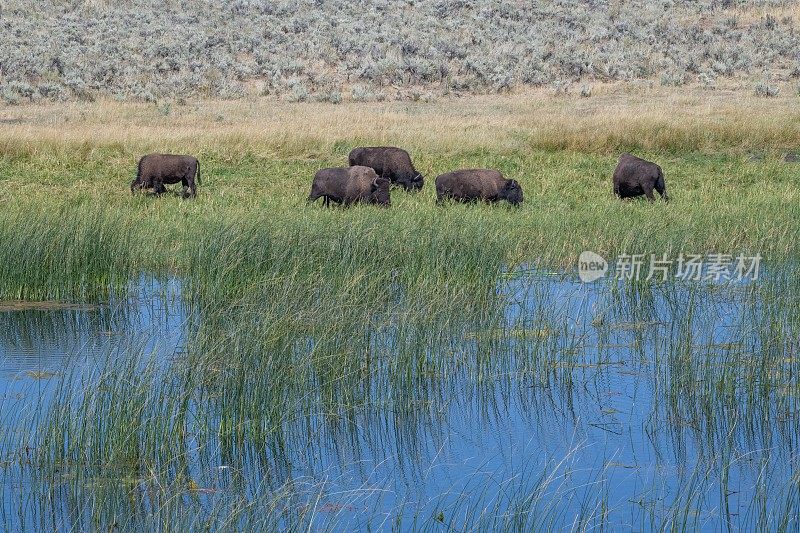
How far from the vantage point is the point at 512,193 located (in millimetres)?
16812

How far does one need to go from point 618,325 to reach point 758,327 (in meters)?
1.59

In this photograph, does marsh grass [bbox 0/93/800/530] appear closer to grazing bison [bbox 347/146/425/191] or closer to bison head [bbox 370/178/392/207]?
bison head [bbox 370/178/392/207]

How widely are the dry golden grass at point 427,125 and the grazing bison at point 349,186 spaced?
5894mm

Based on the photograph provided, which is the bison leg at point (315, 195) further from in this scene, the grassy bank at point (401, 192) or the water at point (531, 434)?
the water at point (531, 434)

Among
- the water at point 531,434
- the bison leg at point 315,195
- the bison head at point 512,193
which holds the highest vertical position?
the water at point 531,434

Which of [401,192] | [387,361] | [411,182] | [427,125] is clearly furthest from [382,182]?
[427,125]

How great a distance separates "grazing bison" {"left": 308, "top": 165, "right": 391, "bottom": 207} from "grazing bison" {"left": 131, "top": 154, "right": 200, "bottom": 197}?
8.35 feet

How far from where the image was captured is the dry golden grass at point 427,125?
2373 cm

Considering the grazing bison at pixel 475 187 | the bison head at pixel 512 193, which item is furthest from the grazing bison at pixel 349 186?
the bison head at pixel 512 193

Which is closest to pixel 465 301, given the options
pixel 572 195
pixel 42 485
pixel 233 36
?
pixel 42 485

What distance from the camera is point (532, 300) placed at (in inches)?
419

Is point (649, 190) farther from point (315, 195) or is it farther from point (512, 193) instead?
point (315, 195)

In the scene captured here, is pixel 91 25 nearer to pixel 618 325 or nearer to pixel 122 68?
pixel 122 68

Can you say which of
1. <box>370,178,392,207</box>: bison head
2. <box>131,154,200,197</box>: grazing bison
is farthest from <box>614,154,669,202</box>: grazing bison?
<box>131,154,200,197</box>: grazing bison
